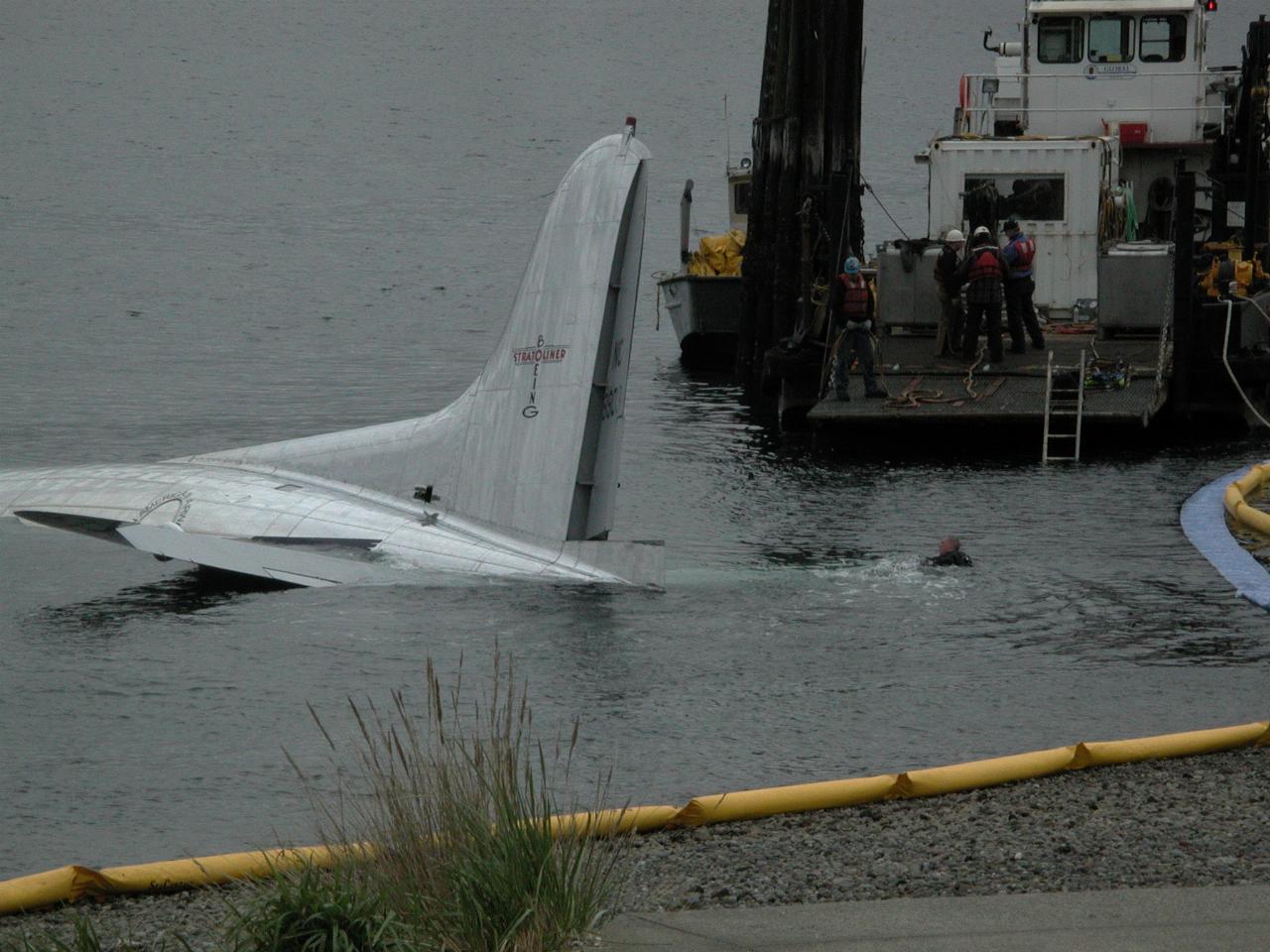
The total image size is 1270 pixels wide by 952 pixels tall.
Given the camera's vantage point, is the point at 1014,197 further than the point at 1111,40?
No

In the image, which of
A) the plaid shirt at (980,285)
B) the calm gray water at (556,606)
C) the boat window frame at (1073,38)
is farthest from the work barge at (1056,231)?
the plaid shirt at (980,285)

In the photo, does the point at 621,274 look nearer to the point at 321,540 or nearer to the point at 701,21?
the point at 321,540

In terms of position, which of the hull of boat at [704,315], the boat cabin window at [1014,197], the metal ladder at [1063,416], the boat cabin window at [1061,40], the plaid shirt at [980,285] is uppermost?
the boat cabin window at [1061,40]

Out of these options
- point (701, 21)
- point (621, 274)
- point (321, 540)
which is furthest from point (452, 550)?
point (701, 21)

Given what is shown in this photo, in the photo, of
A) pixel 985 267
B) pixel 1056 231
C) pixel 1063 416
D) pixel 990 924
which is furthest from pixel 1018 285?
pixel 990 924

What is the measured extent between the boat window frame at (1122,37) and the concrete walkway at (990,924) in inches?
1127

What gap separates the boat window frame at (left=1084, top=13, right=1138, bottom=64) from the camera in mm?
33406

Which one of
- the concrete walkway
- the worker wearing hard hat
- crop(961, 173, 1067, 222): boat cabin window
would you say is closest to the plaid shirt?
the worker wearing hard hat

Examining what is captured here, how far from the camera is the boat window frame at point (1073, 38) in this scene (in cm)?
3347

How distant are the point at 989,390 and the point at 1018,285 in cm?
242

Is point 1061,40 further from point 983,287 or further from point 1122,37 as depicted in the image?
point 983,287

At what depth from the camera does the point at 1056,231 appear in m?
29.4

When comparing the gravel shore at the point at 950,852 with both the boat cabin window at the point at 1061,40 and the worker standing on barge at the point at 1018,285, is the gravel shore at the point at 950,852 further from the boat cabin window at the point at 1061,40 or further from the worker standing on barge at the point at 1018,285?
the boat cabin window at the point at 1061,40

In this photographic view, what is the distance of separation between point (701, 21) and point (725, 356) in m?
130
